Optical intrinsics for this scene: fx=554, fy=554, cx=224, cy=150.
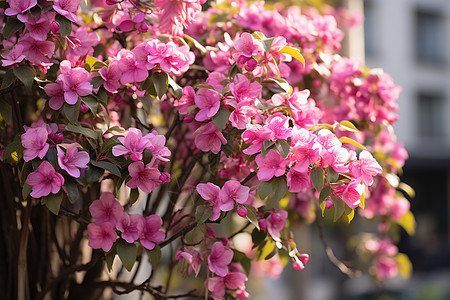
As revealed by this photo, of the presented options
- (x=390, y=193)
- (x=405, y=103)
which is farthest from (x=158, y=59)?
(x=405, y=103)

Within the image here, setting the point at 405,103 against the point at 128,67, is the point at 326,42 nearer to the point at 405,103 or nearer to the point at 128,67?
the point at 128,67

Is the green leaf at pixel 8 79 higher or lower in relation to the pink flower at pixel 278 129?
higher

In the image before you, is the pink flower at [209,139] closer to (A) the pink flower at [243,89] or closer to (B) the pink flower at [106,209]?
(A) the pink flower at [243,89]

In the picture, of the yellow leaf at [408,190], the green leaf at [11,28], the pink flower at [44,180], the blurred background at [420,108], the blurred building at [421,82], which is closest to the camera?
the pink flower at [44,180]

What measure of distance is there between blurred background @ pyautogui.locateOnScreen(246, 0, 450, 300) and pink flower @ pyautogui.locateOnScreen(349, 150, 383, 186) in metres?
9.83

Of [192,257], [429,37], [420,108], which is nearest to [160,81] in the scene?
[192,257]

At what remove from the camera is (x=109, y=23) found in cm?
130

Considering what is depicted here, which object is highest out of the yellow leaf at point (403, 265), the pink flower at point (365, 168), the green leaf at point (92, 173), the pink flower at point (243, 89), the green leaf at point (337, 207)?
the pink flower at point (243, 89)

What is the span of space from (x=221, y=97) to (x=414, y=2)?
12811 millimetres

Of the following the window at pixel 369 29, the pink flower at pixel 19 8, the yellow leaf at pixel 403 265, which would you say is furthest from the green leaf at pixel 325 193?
the window at pixel 369 29

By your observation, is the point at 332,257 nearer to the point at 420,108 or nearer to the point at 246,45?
the point at 246,45

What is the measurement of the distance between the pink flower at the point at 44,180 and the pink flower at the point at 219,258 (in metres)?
0.36

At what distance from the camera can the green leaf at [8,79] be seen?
1073 millimetres

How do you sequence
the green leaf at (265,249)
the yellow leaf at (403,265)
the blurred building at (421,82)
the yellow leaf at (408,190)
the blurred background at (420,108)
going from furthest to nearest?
the blurred building at (421,82)
the blurred background at (420,108)
the yellow leaf at (403,265)
the yellow leaf at (408,190)
the green leaf at (265,249)
